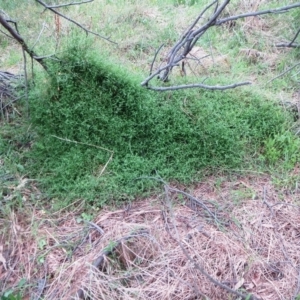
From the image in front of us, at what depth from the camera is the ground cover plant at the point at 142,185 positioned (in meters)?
2.01

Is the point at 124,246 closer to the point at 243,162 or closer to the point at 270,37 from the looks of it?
the point at 243,162

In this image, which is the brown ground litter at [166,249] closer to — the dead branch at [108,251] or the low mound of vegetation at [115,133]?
the dead branch at [108,251]

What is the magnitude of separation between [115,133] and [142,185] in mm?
414

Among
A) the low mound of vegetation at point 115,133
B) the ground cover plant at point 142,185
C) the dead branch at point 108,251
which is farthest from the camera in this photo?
the low mound of vegetation at point 115,133

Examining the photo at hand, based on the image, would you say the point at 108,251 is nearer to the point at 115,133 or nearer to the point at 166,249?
the point at 166,249

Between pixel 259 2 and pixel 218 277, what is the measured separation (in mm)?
3356

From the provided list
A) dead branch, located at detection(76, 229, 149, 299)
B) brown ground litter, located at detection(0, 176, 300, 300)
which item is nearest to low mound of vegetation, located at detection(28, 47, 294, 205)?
brown ground litter, located at detection(0, 176, 300, 300)

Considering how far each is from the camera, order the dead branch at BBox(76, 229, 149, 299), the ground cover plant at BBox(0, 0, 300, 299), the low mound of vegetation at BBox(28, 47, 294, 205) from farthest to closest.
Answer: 1. the low mound of vegetation at BBox(28, 47, 294, 205)
2. the ground cover plant at BBox(0, 0, 300, 299)
3. the dead branch at BBox(76, 229, 149, 299)

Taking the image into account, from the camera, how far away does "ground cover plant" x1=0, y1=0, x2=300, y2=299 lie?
6.59 feet

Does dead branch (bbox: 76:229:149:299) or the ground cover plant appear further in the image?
the ground cover plant

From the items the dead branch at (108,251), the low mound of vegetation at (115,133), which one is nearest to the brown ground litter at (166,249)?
the dead branch at (108,251)

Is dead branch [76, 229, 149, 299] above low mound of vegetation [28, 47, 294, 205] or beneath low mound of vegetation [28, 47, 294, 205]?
beneath

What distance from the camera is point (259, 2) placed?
427 centimetres

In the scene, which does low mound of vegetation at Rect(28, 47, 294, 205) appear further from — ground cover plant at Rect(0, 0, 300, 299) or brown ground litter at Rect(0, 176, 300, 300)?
brown ground litter at Rect(0, 176, 300, 300)
